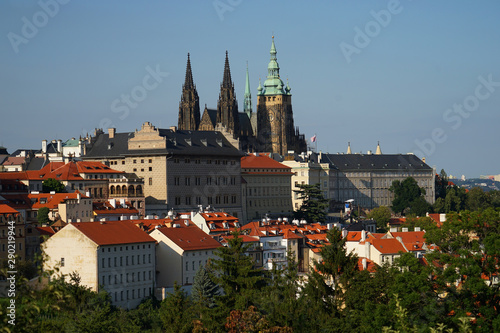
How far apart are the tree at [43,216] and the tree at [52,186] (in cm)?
1281

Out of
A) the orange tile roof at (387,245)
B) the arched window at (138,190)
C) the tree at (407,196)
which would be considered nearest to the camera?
the orange tile roof at (387,245)

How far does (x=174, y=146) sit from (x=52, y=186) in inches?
809

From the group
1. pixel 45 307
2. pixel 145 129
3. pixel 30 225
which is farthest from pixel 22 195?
pixel 45 307

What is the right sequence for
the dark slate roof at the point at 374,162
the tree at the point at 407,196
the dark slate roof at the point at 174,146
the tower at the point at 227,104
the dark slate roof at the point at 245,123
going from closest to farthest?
the dark slate roof at the point at 174,146
the tree at the point at 407,196
the dark slate roof at the point at 374,162
the tower at the point at 227,104
the dark slate roof at the point at 245,123

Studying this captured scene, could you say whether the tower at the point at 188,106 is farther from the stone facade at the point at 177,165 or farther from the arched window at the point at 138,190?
the arched window at the point at 138,190

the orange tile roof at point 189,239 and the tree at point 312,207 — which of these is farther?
the tree at point 312,207

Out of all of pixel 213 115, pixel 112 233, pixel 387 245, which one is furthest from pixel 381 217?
pixel 112 233

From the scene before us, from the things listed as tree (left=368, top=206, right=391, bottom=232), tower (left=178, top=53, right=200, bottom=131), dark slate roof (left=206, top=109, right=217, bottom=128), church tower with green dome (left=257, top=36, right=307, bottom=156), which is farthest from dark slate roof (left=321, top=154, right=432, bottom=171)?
tree (left=368, top=206, right=391, bottom=232)

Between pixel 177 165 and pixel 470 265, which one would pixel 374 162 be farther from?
pixel 470 265

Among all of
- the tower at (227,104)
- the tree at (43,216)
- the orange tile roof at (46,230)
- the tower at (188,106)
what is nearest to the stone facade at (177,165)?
the tree at (43,216)

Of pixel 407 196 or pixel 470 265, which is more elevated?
pixel 407 196

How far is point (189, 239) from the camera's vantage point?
3319 inches

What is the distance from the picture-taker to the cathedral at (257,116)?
180m

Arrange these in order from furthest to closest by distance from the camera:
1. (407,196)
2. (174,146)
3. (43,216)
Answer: (407,196)
(174,146)
(43,216)
